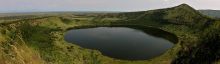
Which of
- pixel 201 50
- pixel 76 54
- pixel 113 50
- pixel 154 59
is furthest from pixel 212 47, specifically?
pixel 76 54

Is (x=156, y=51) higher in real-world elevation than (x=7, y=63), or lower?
lower

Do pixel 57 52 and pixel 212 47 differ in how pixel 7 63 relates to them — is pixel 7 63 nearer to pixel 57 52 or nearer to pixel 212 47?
pixel 57 52

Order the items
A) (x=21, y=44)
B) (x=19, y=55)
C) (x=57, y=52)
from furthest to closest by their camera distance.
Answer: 1. (x=57, y=52)
2. (x=21, y=44)
3. (x=19, y=55)

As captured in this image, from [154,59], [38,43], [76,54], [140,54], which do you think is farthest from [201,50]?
[38,43]

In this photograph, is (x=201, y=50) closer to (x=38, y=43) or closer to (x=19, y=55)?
(x=19, y=55)

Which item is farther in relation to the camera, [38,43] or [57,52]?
[38,43]

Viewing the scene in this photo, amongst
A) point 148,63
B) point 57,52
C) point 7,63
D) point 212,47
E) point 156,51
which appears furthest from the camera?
point 156,51
